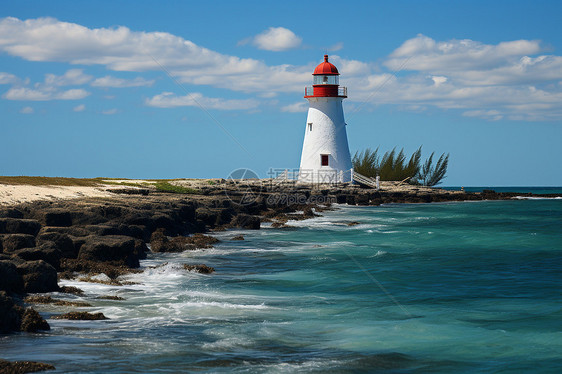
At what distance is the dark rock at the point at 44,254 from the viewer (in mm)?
10016

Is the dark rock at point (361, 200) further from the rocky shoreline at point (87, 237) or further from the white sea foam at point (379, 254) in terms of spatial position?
A: the white sea foam at point (379, 254)

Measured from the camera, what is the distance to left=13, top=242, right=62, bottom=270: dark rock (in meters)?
10.0

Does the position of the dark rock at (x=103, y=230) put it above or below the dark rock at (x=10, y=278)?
above

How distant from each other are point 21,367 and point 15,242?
17.8ft

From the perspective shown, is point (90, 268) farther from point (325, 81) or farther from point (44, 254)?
point (325, 81)

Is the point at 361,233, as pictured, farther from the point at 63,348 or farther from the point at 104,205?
the point at 63,348

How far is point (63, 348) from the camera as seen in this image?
21.7 feet

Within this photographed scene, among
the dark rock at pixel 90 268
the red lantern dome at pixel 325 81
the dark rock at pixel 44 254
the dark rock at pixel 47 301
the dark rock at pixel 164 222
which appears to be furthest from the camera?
the red lantern dome at pixel 325 81

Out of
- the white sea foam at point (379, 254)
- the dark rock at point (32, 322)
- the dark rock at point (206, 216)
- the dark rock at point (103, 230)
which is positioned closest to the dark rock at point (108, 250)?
the dark rock at point (103, 230)

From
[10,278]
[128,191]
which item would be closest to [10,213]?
[10,278]

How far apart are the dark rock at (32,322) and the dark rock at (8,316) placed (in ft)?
0.23

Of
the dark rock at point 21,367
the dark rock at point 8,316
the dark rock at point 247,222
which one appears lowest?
the dark rock at point 21,367

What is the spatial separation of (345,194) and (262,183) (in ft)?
17.9

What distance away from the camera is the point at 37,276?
29.4ft
